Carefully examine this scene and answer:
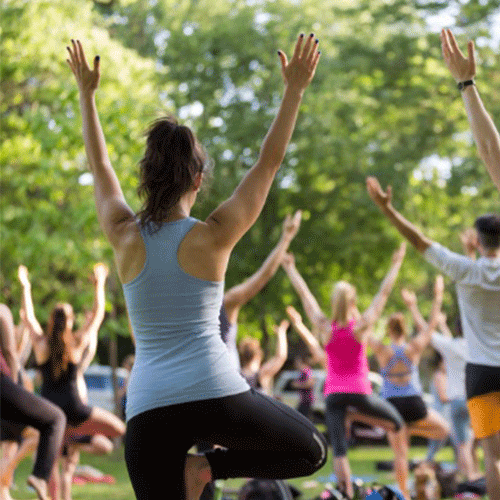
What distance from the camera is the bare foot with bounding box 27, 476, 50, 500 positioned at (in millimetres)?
6859

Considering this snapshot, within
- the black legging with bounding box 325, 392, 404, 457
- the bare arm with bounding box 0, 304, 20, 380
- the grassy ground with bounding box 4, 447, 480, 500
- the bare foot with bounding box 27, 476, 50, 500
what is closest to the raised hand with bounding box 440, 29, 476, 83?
Result: the bare arm with bounding box 0, 304, 20, 380

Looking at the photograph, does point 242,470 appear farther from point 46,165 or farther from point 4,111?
point 4,111

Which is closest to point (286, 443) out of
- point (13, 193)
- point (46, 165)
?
point (46, 165)

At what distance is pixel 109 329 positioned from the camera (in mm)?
20938

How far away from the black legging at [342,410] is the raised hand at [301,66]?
5510mm

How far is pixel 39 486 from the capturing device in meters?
6.91

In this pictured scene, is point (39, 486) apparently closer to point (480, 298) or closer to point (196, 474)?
point (480, 298)

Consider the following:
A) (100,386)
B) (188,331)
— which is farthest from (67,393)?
(100,386)

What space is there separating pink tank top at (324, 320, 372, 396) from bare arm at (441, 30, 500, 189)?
438 centimetres

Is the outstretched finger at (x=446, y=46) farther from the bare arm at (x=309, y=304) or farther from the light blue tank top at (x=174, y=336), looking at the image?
the bare arm at (x=309, y=304)

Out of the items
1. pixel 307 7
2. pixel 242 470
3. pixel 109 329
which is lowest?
pixel 109 329

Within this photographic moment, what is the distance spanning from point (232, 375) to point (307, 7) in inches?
1040

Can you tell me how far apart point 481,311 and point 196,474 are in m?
2.78

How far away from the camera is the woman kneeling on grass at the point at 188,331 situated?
3297mm
